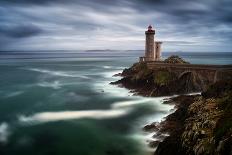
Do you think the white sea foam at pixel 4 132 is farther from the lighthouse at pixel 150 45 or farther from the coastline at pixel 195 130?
the lighthouse at pixel 150 45

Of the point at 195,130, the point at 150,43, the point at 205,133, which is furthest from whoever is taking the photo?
the point at 150,43

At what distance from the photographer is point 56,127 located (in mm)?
32094

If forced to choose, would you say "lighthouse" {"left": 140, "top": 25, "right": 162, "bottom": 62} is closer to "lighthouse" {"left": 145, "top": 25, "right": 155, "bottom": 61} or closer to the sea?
"lighthouse" {"left": 145, "top": 25, "right": 155, "bottom": 61}

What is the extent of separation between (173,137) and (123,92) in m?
28.8

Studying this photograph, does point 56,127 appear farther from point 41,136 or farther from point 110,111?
point 110,111

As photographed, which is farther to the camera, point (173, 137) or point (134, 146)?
point (134, 146)

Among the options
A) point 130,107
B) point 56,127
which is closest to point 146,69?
point 130,107

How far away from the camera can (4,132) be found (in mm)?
30625

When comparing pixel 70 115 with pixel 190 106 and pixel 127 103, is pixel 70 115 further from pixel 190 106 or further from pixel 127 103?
pixel 190 106

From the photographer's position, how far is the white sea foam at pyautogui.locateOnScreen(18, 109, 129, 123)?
35500 mm

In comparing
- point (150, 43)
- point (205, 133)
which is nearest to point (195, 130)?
point (205, 133)

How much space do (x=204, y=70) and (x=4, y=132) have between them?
32.7 meters

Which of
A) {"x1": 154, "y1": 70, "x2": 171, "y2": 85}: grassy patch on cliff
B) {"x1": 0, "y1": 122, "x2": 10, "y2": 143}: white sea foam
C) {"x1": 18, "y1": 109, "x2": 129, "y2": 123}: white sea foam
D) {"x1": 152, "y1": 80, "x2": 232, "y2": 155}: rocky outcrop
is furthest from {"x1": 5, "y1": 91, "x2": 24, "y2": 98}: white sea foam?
{"x1": 152, "y1": 80, "x2": 232, "y2": 155}: rocky outcrop

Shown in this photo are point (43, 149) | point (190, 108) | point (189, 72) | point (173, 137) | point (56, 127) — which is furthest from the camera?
point (189, 72)
